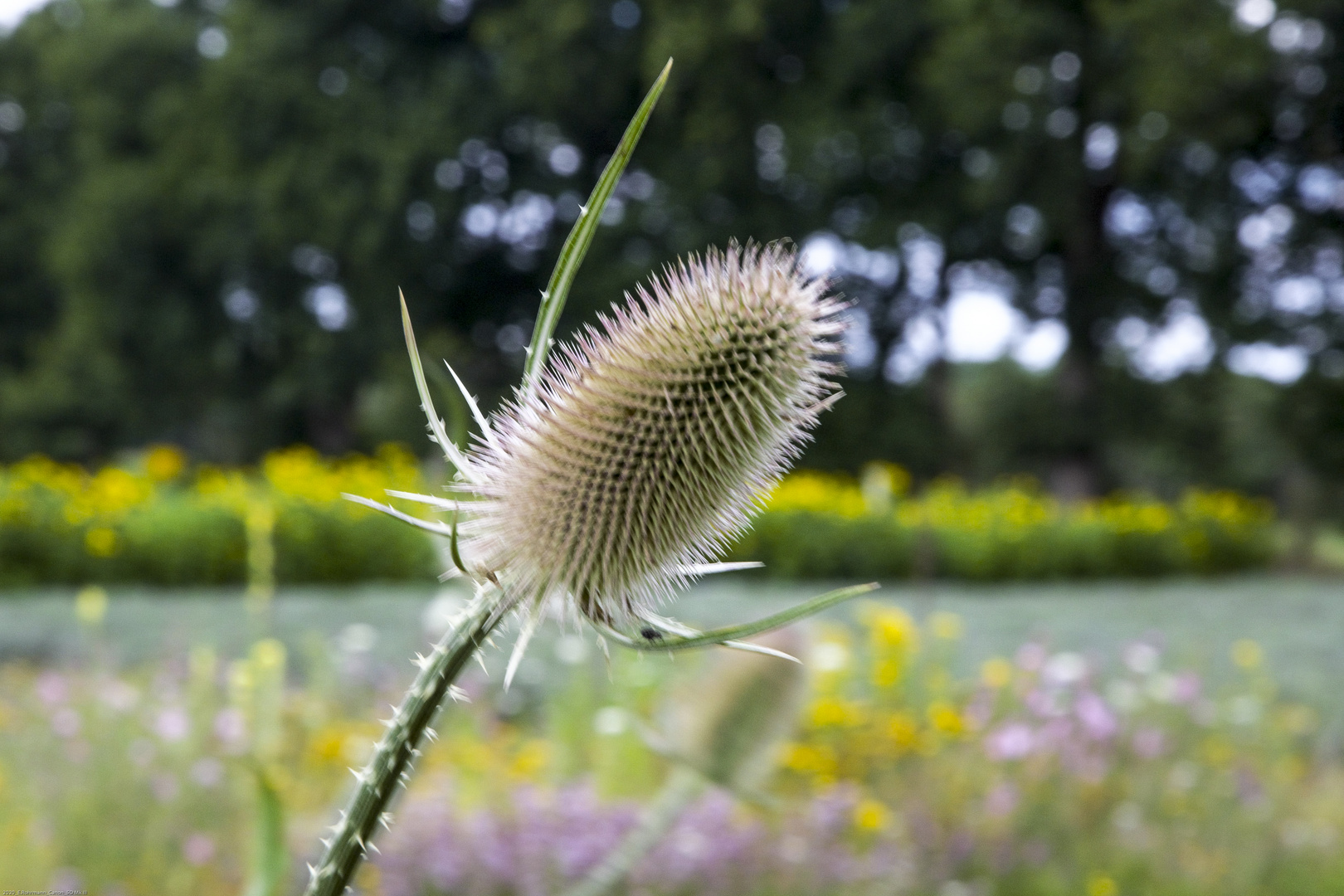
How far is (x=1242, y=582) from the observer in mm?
11391

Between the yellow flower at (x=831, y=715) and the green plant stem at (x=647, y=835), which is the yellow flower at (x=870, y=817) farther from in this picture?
the green plant stem at (x=647, y=835)

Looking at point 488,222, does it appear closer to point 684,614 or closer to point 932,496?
point 932,496

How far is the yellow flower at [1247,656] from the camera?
600 centimetres

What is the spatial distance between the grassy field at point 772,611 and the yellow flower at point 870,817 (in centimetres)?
161

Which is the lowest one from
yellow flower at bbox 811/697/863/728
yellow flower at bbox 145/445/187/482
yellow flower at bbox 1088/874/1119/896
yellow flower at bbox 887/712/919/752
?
A: yellow flower at bbox 145/445/187/482

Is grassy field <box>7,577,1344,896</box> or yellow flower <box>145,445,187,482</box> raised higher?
grassy field <box>7,577,1344,896</box>

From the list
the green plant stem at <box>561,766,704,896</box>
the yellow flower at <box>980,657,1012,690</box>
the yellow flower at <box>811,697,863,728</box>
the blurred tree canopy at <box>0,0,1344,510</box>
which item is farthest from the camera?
the blurred tree canopy at <box>0,0,1344,510</box>

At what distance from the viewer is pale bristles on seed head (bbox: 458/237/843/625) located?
3.93 feet

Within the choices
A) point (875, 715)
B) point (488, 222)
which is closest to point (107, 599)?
point (875, 715)

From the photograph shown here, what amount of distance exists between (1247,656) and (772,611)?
2450 mm

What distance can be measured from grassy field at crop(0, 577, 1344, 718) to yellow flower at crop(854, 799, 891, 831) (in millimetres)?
1614

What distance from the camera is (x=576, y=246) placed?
1021mm

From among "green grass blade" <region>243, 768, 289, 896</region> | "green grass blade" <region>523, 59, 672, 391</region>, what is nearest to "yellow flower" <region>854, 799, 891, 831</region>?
"green grass blade" <region>243, 768, 289, 896</region>

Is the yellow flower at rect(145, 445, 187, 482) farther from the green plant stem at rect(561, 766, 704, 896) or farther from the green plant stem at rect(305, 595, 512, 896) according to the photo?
the green plant stem at rect(305, 595, 512, 896)
